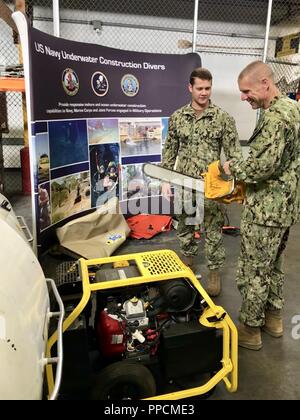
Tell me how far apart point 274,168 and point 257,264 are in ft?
1.91

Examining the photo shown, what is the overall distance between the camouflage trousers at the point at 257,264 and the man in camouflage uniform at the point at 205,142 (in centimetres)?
69

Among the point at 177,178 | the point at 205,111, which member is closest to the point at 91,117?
the point at 205,111

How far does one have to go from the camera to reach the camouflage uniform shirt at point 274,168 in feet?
5.74

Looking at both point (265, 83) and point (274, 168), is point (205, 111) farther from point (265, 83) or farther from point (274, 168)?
point (274, 168)

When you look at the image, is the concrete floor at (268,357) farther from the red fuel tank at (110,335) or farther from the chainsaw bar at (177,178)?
the chainsaw bar at (177,178)

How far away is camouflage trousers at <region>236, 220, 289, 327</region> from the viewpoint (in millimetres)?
1978

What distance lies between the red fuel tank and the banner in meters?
1.71

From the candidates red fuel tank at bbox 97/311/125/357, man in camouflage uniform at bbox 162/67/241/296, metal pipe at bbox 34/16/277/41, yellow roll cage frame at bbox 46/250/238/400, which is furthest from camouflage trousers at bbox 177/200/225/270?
metal pipe at bbox 34/16/277/41

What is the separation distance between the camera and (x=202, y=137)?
2758 millimetres

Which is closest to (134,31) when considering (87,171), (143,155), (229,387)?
(143,155)

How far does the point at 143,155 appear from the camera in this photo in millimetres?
4449

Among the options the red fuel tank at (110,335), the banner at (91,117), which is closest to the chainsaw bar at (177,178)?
the red fuel tank at (110,335)
